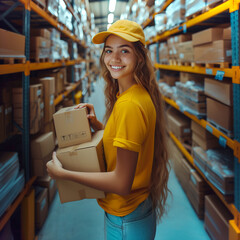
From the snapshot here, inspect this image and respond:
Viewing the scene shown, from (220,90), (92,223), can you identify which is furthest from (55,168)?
(220,90)

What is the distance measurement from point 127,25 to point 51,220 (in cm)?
252

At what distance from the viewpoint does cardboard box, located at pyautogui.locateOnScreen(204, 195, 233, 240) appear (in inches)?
87.7

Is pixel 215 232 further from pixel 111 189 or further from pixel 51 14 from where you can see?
pixel 51 14

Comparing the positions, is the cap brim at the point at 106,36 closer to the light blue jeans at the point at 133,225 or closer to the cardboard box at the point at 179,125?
the light blue jeans at the point at 133,225

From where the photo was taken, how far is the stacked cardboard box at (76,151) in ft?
4.44

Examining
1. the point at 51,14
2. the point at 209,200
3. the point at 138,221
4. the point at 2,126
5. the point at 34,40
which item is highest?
the point at 51,14

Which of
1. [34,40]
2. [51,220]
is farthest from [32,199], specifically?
[34,40]

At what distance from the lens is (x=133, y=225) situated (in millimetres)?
1284

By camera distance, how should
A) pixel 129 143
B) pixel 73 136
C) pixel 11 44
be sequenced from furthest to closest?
pixel 11 44, pixel 73 136, pixel 129 143

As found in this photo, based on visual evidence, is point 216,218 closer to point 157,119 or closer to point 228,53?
point 157,119

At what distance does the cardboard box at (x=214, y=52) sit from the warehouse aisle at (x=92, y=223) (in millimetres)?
1224

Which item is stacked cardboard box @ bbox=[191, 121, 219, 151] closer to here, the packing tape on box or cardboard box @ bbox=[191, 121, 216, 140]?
cardboard box @ bbox=[191, 121, 216, 140]

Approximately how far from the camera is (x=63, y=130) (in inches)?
57.8

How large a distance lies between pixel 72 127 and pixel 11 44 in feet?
3.74
